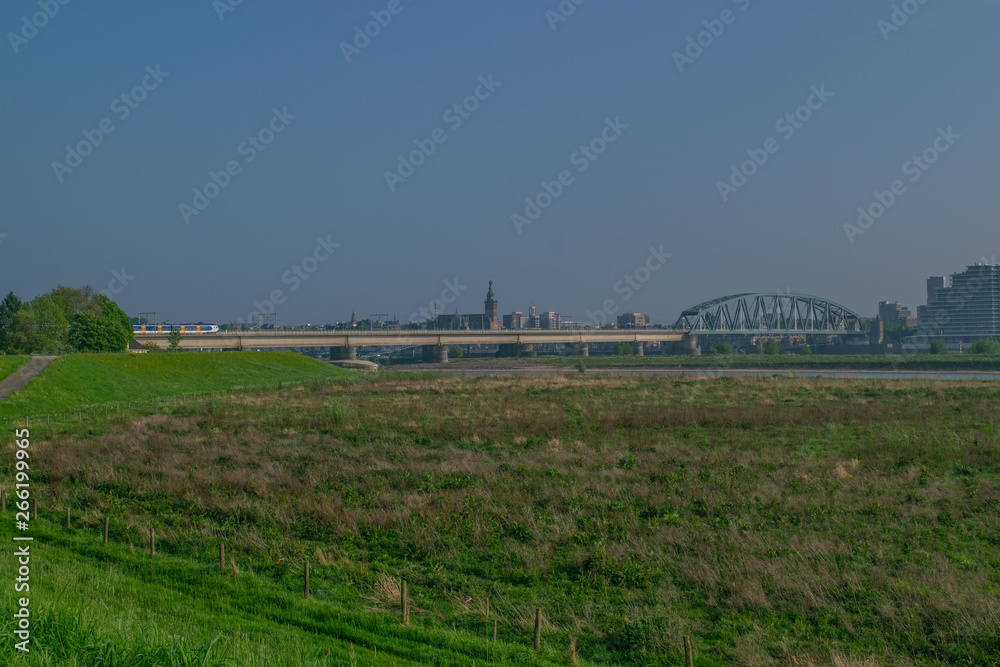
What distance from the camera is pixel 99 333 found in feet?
251

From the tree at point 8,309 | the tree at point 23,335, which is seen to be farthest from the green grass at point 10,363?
the tree at point 8,309

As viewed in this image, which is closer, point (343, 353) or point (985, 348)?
point (343, 353)

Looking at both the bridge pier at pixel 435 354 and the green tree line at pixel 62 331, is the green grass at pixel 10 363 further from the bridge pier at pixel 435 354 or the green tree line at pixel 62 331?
the bridge pier at pixel 435 354

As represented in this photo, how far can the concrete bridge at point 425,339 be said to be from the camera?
115625 millimetres

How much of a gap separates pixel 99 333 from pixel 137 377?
17.4m

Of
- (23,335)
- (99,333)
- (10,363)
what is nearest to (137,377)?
(10,363)

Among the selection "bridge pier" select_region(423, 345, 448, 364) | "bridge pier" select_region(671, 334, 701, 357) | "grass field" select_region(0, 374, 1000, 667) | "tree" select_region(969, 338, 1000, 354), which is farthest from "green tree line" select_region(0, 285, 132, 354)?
"tree" select_region(969, 338, 1000, 354)

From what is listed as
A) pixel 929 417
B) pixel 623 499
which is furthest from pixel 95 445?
pixel 929 417

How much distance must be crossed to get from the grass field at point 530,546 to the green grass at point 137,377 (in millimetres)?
16908

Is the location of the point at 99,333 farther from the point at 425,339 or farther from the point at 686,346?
the point at 686,346

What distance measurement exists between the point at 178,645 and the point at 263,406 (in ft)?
133

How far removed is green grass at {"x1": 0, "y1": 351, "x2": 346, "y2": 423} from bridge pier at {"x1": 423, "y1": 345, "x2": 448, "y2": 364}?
52678 millimetres

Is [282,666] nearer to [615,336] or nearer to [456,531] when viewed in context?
[456,531]

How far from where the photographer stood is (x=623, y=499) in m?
19.7
